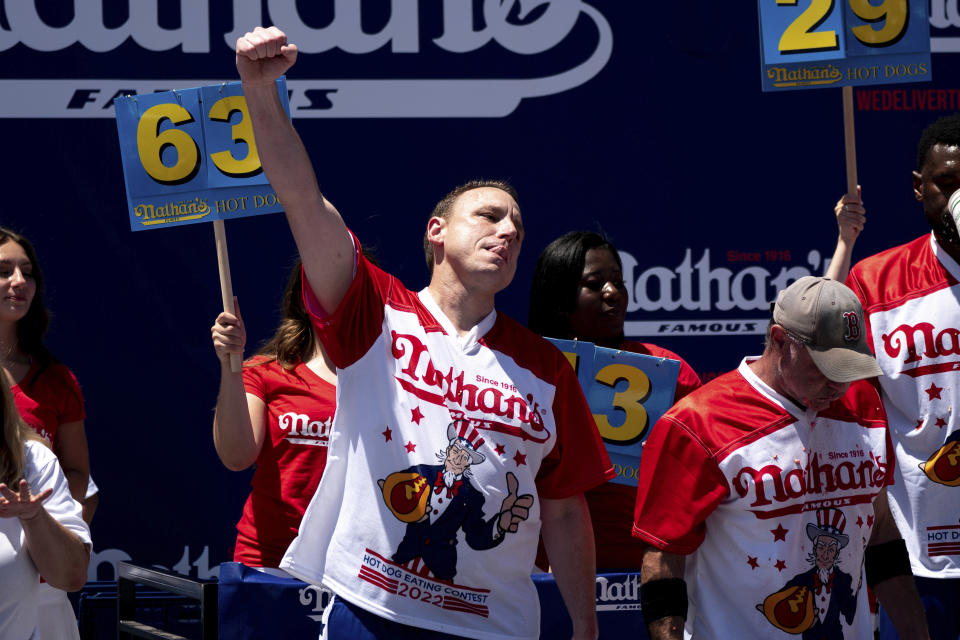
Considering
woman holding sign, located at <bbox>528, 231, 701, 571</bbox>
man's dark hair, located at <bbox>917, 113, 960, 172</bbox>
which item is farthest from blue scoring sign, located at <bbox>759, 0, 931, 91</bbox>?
woman holding sign, located at <bbox>528, 231, 701, 571</bbox>

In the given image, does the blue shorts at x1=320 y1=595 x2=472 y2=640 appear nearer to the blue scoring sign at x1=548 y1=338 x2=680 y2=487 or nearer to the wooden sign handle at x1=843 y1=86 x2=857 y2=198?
the blue scoring sign at x1=548 y1=338 x2=680 y2=487

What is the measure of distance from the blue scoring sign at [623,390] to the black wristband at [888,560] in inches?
33.9

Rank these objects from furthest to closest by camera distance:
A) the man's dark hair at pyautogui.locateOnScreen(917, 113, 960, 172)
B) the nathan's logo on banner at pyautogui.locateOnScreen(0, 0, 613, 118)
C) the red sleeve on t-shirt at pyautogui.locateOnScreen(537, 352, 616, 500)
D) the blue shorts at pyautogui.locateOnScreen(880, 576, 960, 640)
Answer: the nathan's logo on banner at pyautogui.locateOnScreen(0, 0, 613, 118)
the man's dark hair at pyautogui.locateOnScreen(917, 113, 960, 172)
the blue shorts at pyautogui.locateOnScreen(880, 576, 960, 640)
the red sleeve on t-shirt at pyautogui.locateOnScreen(537, 352, 616, 500)

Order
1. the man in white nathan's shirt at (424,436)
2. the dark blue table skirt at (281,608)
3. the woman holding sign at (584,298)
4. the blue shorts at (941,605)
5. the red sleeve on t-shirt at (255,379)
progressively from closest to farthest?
the man in white nathan's shirt at (424,436) < the dark blue table skirt at (281,608) < the blue shorts at (941,605) < the red sleeve on t-shirt at (255,379) < the woman holding sign at (584,298)

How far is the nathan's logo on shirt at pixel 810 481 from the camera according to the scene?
2225mm

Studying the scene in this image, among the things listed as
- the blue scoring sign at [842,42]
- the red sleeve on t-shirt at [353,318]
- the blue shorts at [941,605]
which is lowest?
the blue shorts at [941,605]

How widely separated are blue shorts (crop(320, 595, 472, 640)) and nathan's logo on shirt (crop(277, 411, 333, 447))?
0.92 m

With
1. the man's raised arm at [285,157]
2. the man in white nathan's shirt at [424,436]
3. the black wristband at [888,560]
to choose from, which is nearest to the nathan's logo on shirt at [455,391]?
the man in white nathan's shirt at [424,436]

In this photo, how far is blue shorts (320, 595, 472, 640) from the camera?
230 centimetres

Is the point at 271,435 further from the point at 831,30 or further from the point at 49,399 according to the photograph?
the point at 831,30

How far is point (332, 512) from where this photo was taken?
2.40m

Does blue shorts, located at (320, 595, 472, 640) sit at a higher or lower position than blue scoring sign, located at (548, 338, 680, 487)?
lower

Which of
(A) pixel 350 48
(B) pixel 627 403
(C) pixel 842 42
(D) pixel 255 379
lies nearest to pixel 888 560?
(B) pixel 627 403

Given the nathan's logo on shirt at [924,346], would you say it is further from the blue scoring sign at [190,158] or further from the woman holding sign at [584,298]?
the blue scoring sign at [190,158]
